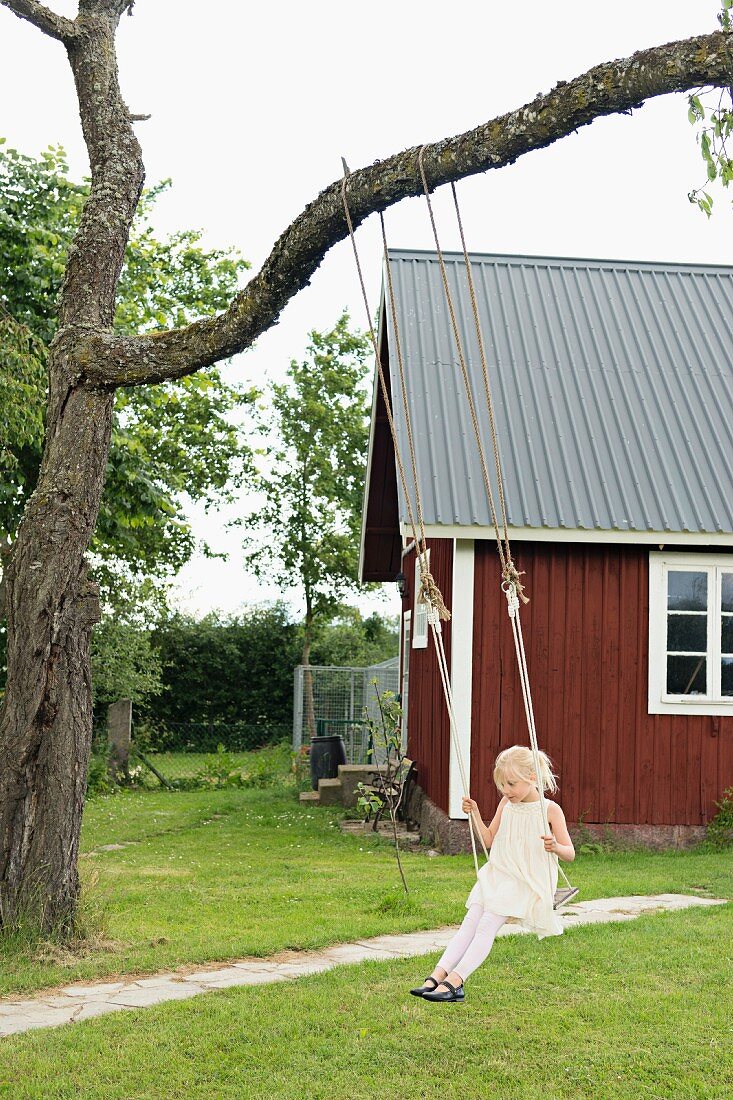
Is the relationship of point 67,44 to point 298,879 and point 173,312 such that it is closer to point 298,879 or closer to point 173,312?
point 298,879

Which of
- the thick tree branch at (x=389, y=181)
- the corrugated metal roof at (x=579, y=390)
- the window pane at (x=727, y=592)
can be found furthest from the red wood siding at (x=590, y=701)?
the thick tree branch at (x=389, y=181)

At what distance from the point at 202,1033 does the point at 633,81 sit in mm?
4285

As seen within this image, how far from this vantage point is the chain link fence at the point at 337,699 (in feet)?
59.7

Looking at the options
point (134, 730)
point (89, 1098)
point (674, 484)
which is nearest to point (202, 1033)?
point (89, 1098)

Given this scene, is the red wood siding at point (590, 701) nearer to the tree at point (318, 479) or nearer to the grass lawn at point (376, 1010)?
the grass lawn at point (376, 1010)

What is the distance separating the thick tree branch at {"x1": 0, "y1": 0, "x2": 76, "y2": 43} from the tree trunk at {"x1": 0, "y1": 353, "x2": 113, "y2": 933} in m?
2.11

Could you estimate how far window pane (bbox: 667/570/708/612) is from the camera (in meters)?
11.1

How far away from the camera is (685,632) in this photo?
11055 millimetres

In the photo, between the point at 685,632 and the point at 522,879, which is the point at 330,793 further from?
the point at 522,879

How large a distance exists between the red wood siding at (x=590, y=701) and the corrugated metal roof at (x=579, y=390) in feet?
2.02

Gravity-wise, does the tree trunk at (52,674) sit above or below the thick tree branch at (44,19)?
below

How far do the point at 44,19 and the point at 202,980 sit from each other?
5738 mm

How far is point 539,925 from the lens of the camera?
4.88m

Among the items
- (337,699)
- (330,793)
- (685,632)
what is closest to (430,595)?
(685,632)
